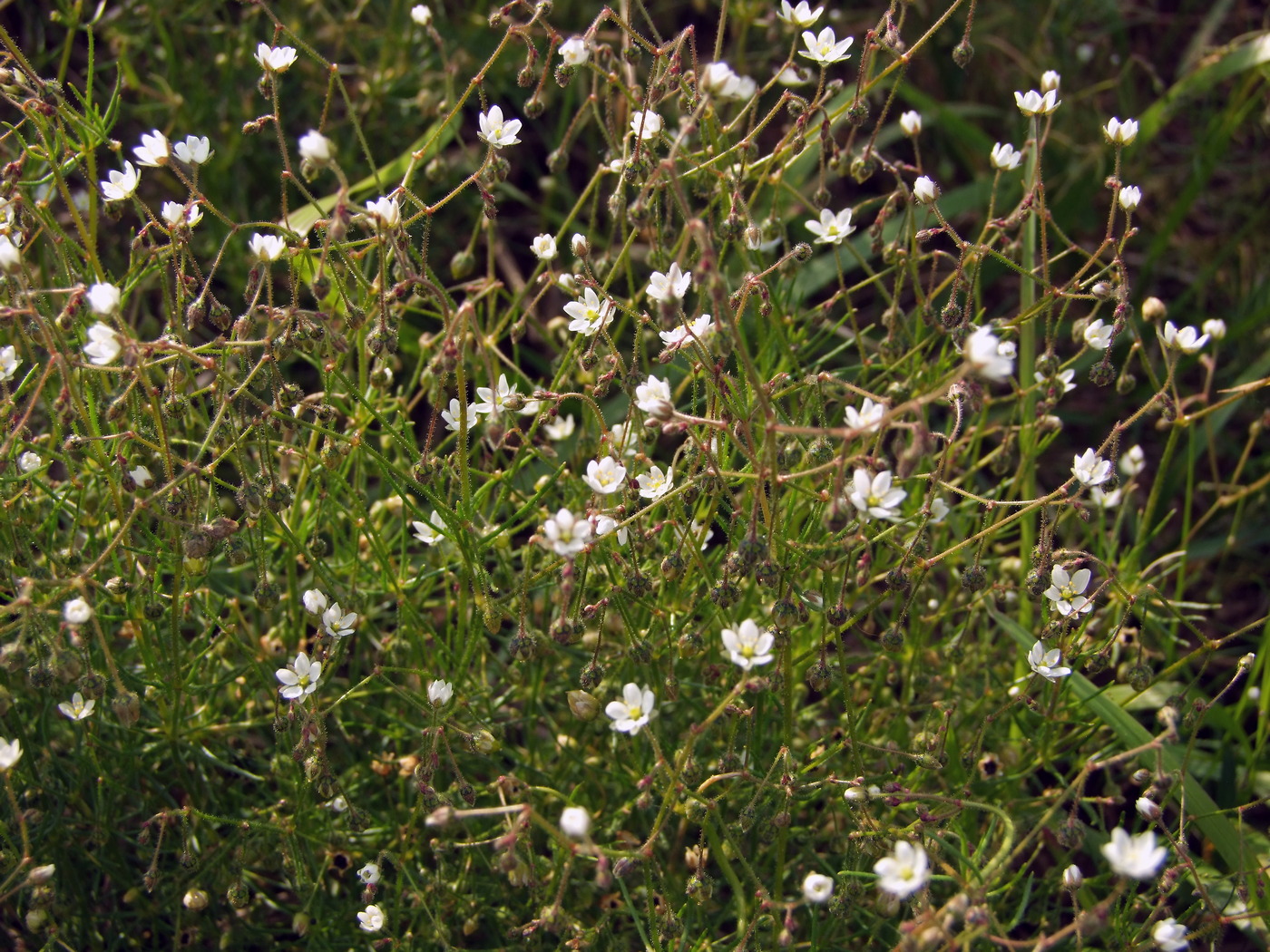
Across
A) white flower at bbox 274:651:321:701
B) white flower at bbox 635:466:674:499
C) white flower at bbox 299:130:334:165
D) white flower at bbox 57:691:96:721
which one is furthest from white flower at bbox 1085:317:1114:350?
white flower at bbox 57:691:96:721

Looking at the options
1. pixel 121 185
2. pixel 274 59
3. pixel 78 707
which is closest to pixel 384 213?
pixel 274 59

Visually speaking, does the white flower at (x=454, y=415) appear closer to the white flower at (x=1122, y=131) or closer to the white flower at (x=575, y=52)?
the white flower at (x=575, y=52)

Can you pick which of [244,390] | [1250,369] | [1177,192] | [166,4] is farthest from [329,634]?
[1177,192]

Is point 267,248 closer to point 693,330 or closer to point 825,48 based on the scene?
point 693,330

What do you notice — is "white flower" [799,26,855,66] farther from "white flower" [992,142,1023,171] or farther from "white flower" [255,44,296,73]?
"white flower" [255,44,296,73]

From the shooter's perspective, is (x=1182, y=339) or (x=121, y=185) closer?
(x=121, y=185)

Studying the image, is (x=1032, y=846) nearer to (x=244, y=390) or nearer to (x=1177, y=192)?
(x=244, y=390)

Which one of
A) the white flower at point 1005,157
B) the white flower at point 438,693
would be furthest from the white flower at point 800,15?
the white flower at point 438,693
